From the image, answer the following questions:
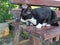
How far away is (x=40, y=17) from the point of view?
2066 mm

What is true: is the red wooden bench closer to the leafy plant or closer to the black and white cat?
the black and white cat

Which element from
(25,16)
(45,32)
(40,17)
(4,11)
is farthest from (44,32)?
(4,11)

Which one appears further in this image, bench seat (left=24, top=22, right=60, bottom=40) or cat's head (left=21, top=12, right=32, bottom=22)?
cat's head (left=21, top=12, right=32, bottom=22)

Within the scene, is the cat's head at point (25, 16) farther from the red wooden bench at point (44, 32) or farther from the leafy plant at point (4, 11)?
the leafy plant at point (4, 11)

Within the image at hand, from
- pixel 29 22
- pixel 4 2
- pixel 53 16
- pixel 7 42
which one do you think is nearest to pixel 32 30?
pixel 29 22

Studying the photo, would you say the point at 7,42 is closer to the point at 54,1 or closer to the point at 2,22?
the point at 2,22

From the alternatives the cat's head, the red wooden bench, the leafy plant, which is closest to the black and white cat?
the cat's head

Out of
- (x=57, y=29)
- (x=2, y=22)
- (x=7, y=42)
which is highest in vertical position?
(x=57, y=29)

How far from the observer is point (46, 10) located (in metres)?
2.18

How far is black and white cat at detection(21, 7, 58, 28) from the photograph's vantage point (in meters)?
2.08

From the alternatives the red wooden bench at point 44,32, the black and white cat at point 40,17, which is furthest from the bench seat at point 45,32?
the black and white cat at point 40,17

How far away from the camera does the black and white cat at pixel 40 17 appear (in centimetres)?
208

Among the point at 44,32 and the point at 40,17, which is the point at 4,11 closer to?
the point at 40,17

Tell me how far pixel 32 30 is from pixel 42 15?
0.92ft
